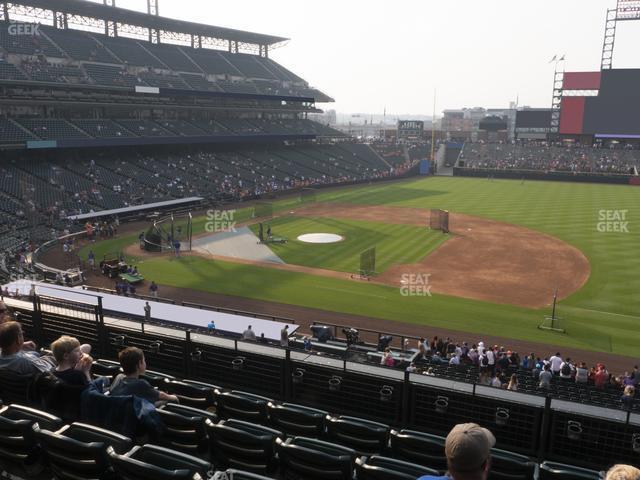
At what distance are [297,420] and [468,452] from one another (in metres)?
3.69

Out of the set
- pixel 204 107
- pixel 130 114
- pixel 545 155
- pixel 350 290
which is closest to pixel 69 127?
pixel 130 114

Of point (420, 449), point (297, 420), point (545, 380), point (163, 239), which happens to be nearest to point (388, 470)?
point (420, 449)

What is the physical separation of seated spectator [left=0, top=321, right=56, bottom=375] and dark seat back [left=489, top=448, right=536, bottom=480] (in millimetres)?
5712

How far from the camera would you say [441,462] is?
5668 mm

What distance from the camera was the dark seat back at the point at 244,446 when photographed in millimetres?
5375

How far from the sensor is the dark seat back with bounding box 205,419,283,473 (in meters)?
5.38

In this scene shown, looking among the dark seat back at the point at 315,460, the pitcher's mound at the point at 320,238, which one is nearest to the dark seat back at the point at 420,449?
the dark seat back at the point at 315,460

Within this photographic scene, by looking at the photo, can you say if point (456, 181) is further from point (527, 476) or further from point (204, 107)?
point (527, 476)

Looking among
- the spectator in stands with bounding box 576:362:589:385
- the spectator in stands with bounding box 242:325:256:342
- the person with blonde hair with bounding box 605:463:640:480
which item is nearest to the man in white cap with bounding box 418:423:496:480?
the person with blonde hair with bounding box 605:463:640:480

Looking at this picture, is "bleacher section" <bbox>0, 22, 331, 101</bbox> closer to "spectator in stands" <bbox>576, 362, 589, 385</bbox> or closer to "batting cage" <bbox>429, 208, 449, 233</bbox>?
"batting cage" <bbox>429, 208, 449, 233</bbox>

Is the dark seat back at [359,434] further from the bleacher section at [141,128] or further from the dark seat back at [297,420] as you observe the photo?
the bleacher section at [141,128]

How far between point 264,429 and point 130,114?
66977 mm

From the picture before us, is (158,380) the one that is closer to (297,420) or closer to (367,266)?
(297,420)

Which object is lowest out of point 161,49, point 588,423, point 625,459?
point 625,459
